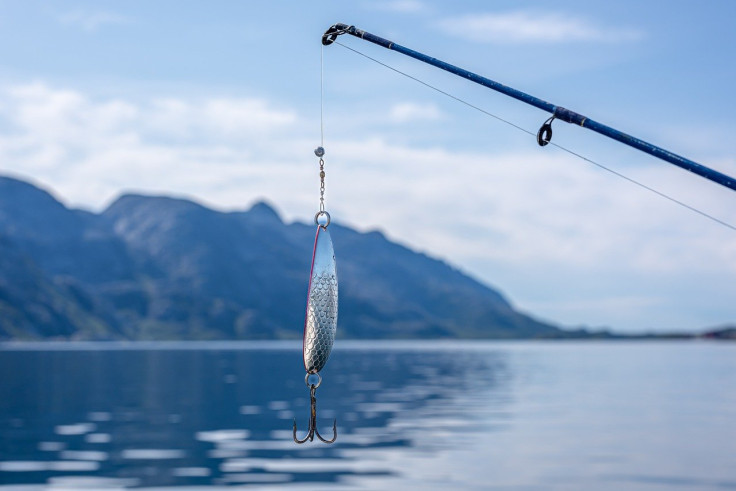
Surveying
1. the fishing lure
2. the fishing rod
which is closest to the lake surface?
the fishing lure

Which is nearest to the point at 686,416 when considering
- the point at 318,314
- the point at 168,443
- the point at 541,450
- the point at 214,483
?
the point at 541,450

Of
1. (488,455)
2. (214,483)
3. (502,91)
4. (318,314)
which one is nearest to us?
(502,91)

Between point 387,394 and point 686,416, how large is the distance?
162 feet

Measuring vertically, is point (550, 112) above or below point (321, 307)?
above

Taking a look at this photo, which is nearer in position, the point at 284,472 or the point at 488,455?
the point at 284,472

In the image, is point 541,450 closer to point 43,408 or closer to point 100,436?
point 100,436

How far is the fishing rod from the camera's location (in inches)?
706

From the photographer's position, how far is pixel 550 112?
19734 mm

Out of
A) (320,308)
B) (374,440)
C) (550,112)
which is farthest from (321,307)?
(374,440)

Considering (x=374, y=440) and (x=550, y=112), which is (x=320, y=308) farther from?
(x=374, y=440)

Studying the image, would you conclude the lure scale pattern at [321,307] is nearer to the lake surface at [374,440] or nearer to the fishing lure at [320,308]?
the fishing lure at [320,308]

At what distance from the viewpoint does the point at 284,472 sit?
79.3 m

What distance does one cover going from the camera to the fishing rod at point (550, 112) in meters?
17.9

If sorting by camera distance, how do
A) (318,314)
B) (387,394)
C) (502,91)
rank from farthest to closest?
1. (387,394)
2. (318,314)
3. (502,91)
